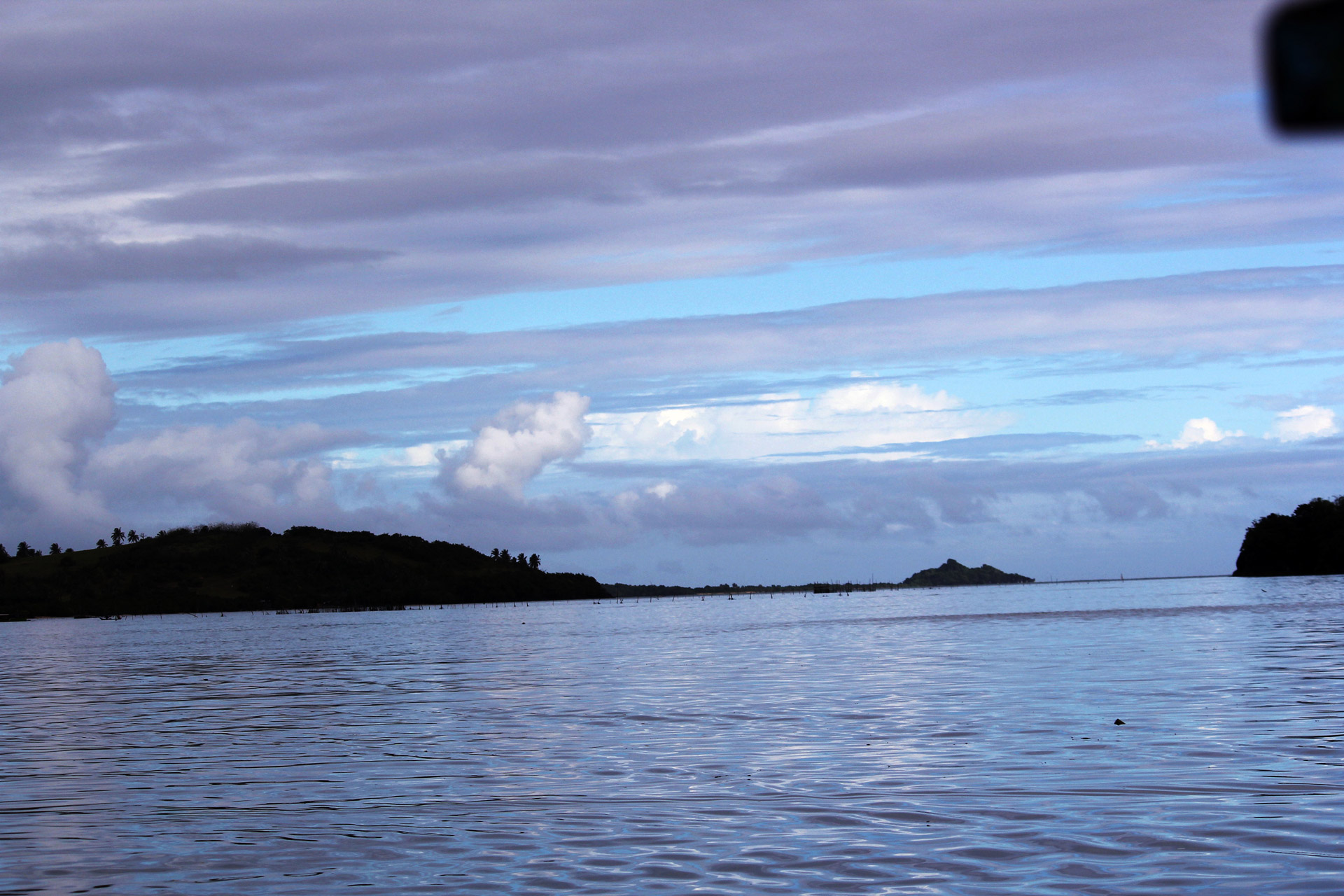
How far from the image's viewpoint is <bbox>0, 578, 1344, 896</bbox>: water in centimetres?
1655

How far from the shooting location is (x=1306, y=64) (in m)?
3.05

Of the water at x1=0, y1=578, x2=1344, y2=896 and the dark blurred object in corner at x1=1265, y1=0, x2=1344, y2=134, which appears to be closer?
the dark blurred object in corner at x1=1265, y1=0, x2=1344, y2=134

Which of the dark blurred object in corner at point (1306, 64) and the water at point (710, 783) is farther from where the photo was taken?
the water at point (710, 783)

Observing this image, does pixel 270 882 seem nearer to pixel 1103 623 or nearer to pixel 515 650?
pixel 515 650

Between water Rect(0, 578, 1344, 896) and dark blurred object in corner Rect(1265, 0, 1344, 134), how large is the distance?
13.6 m

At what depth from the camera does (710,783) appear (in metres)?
23.4

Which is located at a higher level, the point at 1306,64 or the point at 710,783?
the point at 1306,64

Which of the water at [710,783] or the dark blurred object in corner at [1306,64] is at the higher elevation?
the dark blurred object in corner at [1306,64]

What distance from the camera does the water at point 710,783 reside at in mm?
16547

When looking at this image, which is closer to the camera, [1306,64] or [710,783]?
[1306,64]

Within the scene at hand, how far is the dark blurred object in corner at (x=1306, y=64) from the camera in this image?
2.99 metres

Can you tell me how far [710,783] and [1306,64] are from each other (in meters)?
21.6

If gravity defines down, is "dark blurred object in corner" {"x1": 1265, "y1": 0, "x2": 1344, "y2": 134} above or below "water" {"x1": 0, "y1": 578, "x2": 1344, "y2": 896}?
above

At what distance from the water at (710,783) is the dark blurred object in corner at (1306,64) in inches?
535
